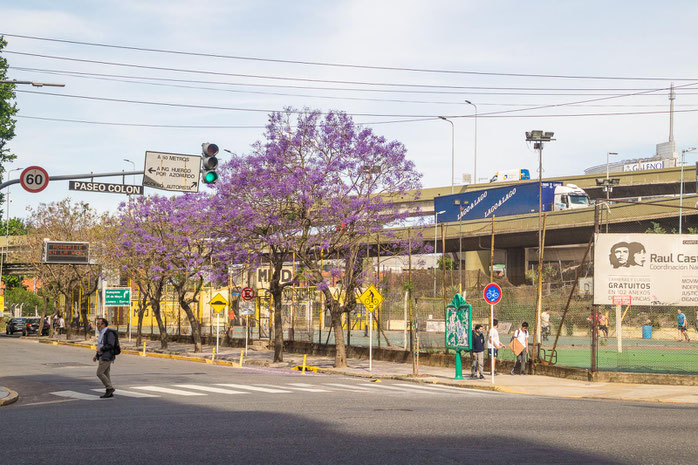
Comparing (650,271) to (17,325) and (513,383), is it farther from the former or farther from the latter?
(17,325)

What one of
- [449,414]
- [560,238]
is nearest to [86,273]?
[560,238]

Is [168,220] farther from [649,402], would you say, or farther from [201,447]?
[201,447]

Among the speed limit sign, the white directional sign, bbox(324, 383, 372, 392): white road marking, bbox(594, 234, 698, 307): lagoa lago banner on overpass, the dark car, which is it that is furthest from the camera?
the dark car

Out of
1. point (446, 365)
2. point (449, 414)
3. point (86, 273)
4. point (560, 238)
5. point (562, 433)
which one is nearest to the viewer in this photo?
point (562, 433)

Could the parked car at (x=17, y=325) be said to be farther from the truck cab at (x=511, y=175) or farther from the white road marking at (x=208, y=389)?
the truck cab at (x=511, y=175)

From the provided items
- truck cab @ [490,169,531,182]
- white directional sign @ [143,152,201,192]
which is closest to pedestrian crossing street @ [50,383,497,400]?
white directional sign @ [143,152,201,192]

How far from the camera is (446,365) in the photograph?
32656 millimetres

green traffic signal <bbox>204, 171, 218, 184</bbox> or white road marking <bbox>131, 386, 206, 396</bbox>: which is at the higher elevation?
green traffic signal <bbox>204, 171, 218, 184</bbox>

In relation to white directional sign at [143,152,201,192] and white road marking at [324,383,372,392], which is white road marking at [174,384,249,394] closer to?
white road marking at [324,383,372,392]

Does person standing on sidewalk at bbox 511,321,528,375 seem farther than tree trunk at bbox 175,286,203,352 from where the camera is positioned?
No

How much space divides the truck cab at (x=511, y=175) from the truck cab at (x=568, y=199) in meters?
37.3

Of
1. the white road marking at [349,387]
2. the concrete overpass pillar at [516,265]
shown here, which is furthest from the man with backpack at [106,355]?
the concrete overpass pillar at [516,265]

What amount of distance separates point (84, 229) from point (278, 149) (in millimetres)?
34817

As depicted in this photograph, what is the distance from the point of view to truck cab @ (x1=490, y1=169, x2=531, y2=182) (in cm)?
11525
